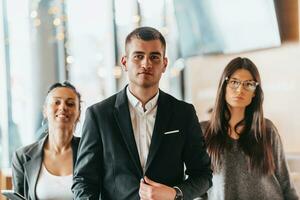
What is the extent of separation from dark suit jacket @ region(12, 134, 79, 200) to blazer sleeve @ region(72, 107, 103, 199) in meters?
0.67

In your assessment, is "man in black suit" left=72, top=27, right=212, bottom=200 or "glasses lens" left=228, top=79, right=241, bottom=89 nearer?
"man in black suit" left=72, top=27, right=212, bottom=200

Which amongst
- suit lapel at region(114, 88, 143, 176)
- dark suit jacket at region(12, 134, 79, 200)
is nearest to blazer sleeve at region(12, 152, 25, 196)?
dark suit jacket at region(12, 134, 79, 200)

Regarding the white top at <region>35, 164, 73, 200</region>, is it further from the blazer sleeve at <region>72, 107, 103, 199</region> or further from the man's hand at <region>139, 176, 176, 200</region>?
the man's hand at <region>139, 176, 176, 200</region>

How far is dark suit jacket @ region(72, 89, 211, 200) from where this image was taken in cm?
174

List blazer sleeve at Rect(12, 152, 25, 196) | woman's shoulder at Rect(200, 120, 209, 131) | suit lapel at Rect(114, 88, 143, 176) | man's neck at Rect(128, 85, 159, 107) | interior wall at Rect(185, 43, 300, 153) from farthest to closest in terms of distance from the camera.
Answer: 1. blazer sleeve at Rect(12, 152, 25, 196)
2. woman's shoulder at Rect(200, 120, 209, 131)
3. interior wall at Rect(185, 43, 300, 153)
4. man's neck at Rect(128, 85, 159, 107)
5. suit lapel at Rect(114, 88, 143, 176)

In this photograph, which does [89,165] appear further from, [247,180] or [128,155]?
[247,180]

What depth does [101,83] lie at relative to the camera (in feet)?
9.33

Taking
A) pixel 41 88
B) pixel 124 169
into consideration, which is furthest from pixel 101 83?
pixel 124 169

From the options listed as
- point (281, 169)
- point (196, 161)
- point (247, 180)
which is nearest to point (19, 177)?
point (196, 161)

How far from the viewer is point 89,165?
1.73 meters

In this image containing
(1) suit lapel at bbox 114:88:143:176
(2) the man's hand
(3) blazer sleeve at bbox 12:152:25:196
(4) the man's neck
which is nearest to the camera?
(2) the man's hand

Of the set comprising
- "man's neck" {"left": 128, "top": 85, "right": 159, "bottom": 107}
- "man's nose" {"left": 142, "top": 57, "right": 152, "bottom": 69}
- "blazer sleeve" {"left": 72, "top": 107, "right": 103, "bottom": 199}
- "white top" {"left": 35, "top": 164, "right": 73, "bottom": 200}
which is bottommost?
"white top" {"left": 35, "top": 164, "right": 73, "bottom": 200}

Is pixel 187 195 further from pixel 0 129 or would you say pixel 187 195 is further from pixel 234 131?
pixel 0 129

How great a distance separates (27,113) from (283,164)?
1783 millimetres
